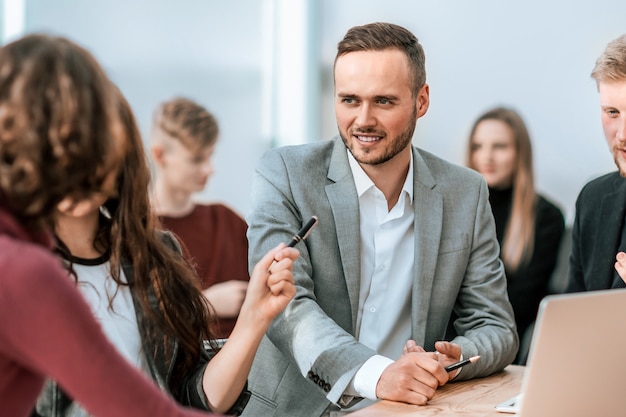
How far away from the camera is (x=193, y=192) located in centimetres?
Answer: 366

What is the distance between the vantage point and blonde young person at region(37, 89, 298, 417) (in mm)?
1635

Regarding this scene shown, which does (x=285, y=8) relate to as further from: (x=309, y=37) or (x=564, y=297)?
(x=564, y=297)

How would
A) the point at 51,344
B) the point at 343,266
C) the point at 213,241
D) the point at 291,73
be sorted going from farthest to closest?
1. the point at 291,73
2. the point at 213,241
3. the point at 343,266
4. the point at 51,344

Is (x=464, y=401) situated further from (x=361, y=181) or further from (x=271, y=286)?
(x=361, y=181)

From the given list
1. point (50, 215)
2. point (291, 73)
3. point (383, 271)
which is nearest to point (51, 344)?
point (50, 215)

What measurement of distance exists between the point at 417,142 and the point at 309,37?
33.8 inches

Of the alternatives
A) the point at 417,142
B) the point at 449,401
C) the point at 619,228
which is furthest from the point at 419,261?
the point at 417,142

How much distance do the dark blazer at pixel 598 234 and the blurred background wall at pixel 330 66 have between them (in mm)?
1916

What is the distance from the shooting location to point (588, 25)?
4363mm

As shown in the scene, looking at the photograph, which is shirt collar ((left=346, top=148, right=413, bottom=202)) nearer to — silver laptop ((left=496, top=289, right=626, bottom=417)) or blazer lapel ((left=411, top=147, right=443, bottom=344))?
blazer lapel ((left=411, top=147, right=443, bottom=344))

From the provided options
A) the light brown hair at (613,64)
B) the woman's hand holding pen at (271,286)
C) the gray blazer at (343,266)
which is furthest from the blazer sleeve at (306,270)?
the light brown hair at (613,64)

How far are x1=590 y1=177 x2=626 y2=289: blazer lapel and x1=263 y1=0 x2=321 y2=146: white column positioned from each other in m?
2.72

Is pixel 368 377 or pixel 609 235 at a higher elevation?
pixel 609 235

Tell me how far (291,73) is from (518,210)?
63.6 inches
